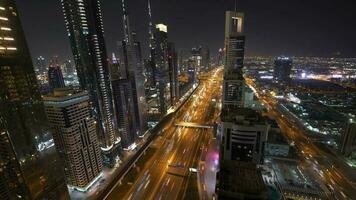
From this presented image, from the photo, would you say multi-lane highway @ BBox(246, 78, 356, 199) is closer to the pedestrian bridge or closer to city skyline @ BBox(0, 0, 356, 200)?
city skyline @ BBox(0, 0, 356, 200)

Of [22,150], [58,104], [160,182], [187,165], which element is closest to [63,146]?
[58,104]

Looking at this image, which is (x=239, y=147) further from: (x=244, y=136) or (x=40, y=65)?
(x=40, y=65)

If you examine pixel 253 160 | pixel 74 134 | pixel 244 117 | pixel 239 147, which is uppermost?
pixel 244 117

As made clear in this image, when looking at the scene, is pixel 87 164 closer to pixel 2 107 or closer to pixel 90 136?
pixel 90 136

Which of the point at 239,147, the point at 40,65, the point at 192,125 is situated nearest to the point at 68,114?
the point at 239,147

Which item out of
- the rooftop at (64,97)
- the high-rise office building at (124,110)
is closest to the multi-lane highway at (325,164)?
the high-rise office building at (124,110)

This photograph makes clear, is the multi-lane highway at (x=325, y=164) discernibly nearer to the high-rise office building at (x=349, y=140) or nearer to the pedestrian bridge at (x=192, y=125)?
the high-rise office building at (x=349, y=140)
